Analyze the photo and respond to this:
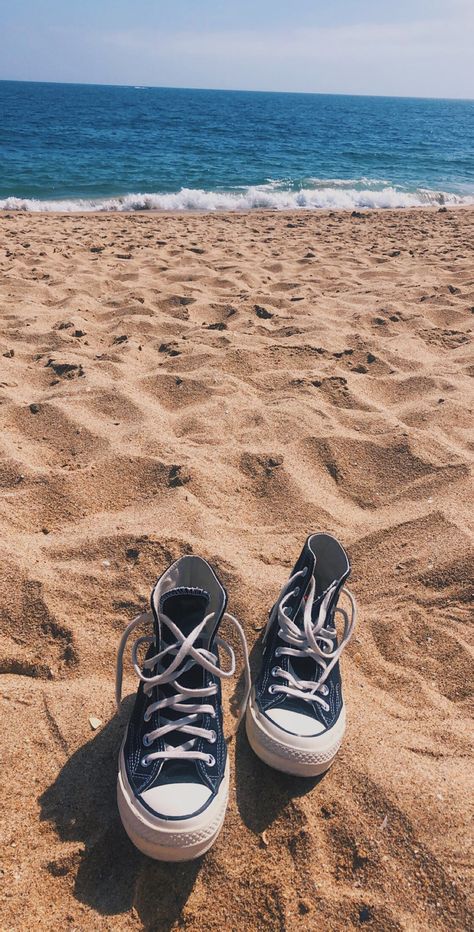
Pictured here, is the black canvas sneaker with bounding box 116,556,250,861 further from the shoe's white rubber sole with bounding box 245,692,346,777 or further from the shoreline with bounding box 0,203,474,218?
the shoreline with bounding box 0,203,474,218

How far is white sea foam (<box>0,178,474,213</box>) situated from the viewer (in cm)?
1063

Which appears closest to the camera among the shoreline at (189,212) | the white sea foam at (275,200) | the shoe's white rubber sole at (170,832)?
the shoe's white rubber sole at (170,832)

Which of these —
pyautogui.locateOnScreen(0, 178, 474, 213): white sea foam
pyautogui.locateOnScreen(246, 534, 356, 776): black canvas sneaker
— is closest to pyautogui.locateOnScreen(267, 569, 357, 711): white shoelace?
pyautogui.locateOnScreen(246, 534, 356, 776): black canvas sneaker

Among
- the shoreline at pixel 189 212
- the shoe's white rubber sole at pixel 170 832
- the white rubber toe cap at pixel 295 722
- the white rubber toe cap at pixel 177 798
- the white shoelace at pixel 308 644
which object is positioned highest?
the shoreline at pixel 189 212

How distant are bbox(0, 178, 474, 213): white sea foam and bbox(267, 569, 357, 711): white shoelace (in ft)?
34.3

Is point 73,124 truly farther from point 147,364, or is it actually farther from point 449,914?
point 449,914

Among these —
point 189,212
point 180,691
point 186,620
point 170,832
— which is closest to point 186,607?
point 186,620

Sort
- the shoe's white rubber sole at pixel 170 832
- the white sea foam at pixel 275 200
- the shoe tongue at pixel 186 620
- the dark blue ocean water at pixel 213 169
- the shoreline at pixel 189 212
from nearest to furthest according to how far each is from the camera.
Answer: the shoe's white rubber sole at pixel 170 832, the shoe tongue at pixel 186 620, the shoreline at pixel 189 212, the white sea foam at pixel 275 200, the dark blue ocean water at pixel 213 169

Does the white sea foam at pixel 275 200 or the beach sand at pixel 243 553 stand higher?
the white sea foam at pixel 275 200

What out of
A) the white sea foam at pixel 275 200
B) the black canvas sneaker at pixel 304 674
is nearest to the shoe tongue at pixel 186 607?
the black canvas sneaker at pixel 304 674

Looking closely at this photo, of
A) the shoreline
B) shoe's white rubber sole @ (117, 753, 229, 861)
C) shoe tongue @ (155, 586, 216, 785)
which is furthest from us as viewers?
the shoreline

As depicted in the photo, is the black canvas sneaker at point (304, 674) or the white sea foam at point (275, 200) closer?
the black canvas sneaker at point (304, 674)

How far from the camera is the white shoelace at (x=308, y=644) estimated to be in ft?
4.78

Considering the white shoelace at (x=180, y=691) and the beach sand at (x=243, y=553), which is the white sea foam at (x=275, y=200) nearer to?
the beach sand at (x=243, y=553)
